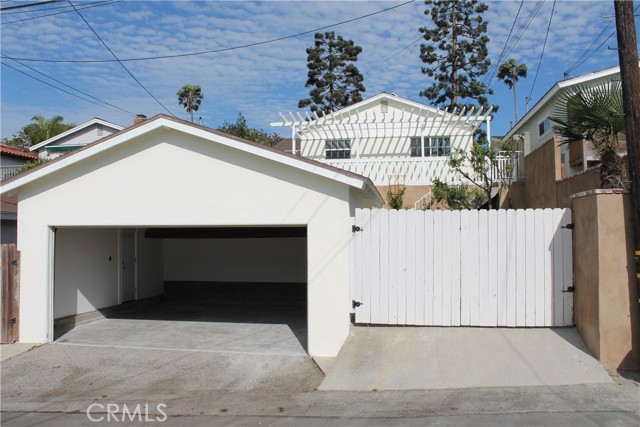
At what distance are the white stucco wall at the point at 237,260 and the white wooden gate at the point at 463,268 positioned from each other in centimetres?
647

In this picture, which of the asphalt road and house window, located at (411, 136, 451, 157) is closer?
the asphalt road

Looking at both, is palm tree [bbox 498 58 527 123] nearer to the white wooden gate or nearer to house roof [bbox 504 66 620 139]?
house roof [bbox 504 66 620 139]

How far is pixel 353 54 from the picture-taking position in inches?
1526

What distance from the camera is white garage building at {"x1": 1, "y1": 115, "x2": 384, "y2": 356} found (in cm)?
766

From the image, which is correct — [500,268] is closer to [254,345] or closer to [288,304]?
[254,345]

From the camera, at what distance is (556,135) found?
9.02 m

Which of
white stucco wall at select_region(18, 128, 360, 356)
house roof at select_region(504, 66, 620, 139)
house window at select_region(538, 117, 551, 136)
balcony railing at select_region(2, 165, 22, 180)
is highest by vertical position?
house roof at select_region(504, 66, 620, 139)

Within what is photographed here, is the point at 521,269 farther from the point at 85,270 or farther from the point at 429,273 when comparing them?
the point at 85,270

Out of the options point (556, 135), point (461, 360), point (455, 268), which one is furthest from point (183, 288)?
point (556, 135)

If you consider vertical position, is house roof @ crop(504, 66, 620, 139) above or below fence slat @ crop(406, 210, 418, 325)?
above

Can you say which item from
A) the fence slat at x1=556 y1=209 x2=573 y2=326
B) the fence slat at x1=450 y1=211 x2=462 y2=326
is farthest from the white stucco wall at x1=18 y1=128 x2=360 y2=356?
the fence slat at x1=556 y1=209 x2=573 y2=326

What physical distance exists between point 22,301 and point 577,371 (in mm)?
9199

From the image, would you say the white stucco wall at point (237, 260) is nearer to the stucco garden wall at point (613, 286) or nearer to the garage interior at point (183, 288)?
the garage interior at point (183, 288)

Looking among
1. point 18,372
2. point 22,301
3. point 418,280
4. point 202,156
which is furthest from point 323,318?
point 22,301
